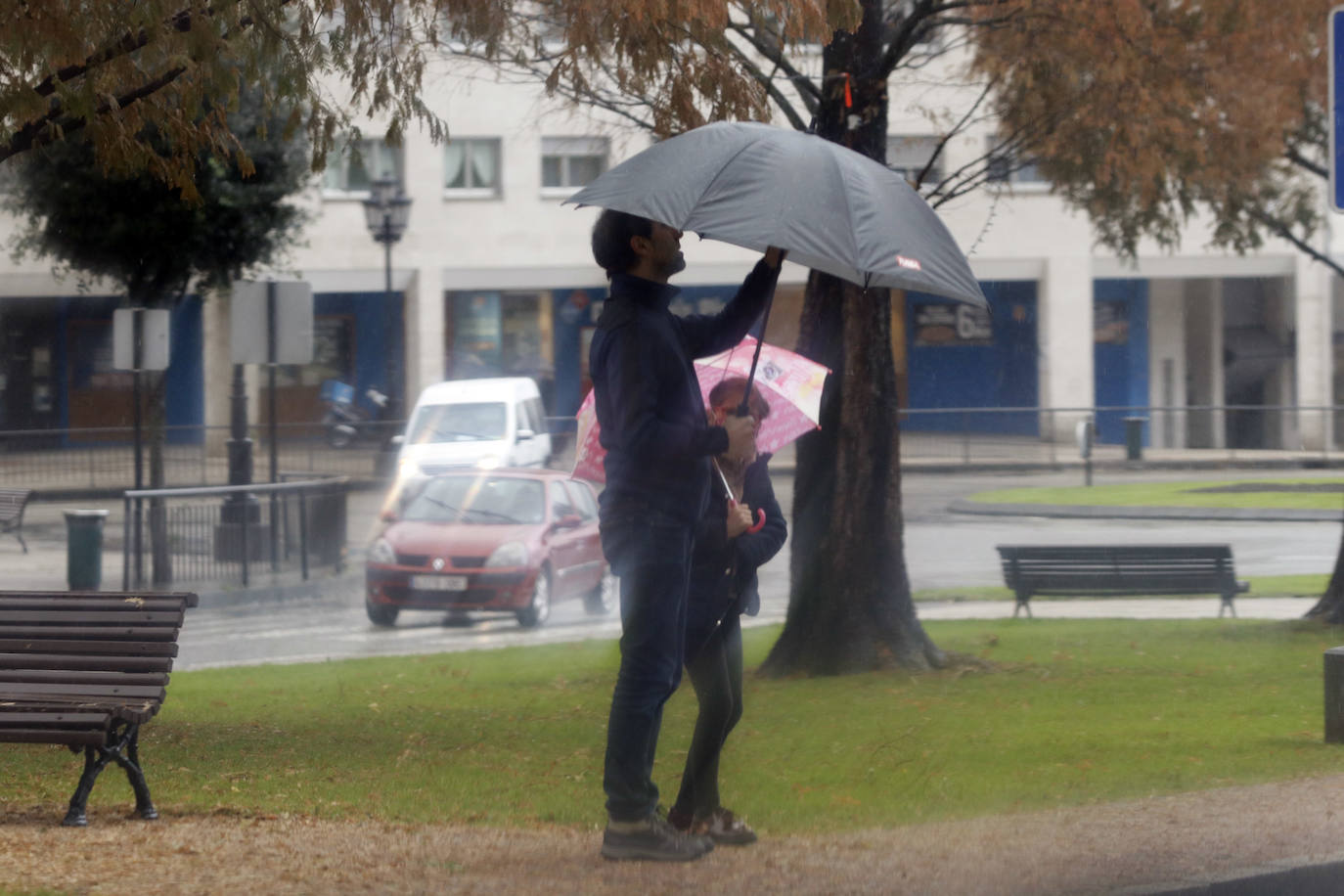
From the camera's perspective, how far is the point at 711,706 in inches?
202

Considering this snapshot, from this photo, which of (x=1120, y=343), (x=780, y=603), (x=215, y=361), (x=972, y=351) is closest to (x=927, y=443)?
(x=972, y=351)

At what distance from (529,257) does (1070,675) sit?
92.7 ft

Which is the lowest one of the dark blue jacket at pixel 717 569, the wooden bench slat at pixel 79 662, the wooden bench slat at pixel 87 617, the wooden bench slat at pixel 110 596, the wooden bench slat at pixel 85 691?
the wooden bench slat at pixel 85 691

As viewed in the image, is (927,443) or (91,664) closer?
(91,664)

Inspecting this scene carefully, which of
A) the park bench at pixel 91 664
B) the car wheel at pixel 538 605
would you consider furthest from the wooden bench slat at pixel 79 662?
the car wheel at pixel 538 605

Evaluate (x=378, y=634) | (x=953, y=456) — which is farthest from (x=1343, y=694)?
(x=953, y=456)

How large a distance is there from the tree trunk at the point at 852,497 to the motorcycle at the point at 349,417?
66.9 ft

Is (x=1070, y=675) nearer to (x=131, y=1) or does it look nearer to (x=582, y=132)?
(x=582, y=132)

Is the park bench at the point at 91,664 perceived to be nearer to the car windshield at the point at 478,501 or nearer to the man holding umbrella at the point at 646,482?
the man holding umbrella at the point at 646,482

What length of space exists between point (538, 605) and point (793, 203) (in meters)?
10.6

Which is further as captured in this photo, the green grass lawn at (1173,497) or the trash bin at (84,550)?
the green grass lawn at (1173,497)

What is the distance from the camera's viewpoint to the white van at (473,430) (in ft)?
78.7

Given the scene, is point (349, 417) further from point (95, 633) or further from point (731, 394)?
point (731, 394)

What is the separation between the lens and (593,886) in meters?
4.64
